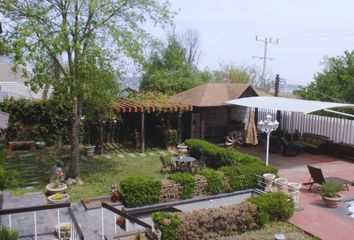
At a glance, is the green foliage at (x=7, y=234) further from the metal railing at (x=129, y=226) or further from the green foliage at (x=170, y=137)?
the green foliage at (x=170, y=137)

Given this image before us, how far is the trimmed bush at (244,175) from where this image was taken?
44.2 ft

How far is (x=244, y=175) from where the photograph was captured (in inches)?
536

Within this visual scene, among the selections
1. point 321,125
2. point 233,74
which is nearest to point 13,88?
point 233,74

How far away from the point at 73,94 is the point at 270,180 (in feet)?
26.2

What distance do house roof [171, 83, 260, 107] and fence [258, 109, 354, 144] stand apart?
2.70m

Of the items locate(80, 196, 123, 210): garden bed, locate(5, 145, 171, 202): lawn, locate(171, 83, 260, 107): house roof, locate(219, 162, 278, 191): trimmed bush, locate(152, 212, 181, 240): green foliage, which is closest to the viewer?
locate(152, 212, 181, 240): green foliage

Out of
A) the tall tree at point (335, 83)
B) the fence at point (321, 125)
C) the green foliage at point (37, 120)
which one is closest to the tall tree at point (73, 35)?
the green foliage at point (37, 120)

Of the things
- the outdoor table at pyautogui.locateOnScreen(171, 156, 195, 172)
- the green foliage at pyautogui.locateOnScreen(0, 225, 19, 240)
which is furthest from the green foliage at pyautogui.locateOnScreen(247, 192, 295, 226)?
the green foliage at pyautogui.locateOnScreen(0, 225, 19, 240)

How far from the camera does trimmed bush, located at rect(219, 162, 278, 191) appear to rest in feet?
44.2

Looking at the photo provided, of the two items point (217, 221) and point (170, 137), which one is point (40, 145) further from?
point (217, 221)

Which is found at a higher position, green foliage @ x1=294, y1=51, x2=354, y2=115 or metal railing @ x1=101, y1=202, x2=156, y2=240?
green foliage @ x1=294, y1=51, x2=354, y2=115

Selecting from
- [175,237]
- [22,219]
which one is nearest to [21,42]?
[22,219]

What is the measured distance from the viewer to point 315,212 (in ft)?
40.1

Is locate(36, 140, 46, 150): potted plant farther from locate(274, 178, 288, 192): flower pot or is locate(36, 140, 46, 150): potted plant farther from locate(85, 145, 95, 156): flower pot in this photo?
locate(274, 178, 288, 192): flower pot
